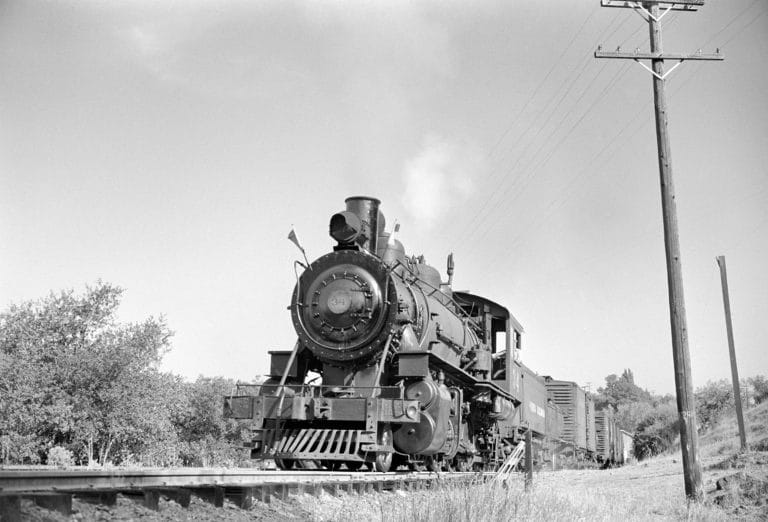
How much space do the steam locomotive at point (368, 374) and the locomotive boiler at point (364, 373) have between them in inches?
0.7

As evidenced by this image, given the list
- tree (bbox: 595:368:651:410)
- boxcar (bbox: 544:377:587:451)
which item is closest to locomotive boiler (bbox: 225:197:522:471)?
boxcar (bbox: 544:377:587:451)

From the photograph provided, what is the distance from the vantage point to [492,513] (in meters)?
7.12

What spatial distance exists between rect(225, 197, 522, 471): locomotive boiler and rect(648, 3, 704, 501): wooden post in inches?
140

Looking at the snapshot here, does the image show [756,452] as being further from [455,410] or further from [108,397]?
[108,397]

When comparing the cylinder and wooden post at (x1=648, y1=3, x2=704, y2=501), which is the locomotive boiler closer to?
the cylinder

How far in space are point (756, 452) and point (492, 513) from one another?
360 inches

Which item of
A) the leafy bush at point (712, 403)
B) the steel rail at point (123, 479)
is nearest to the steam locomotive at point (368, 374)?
the steel rail at point (123, 479)

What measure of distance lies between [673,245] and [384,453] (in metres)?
5.52

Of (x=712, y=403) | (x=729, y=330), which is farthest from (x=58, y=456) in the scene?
(x=712, y=403)

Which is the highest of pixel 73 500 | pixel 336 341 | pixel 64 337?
pixel 64 337

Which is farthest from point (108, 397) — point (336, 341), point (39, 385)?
point (336, 341)

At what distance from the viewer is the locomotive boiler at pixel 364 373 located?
34.7ft

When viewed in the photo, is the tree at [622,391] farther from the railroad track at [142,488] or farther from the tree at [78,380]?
the railroad track at [142,488]

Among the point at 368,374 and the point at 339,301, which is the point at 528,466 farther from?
the point at 339,301
